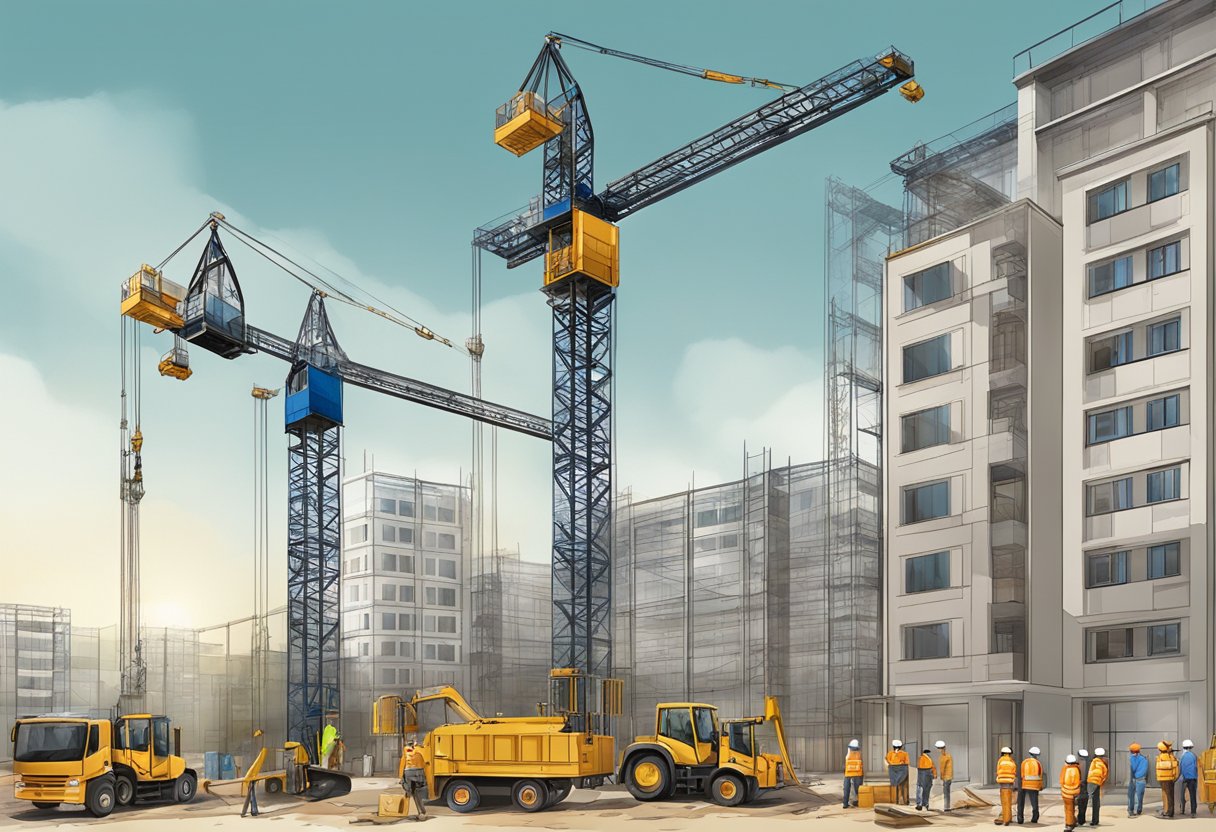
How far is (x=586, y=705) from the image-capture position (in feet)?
124

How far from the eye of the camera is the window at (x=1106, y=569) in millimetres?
45031

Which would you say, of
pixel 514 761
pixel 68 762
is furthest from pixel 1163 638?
pixel 68 762

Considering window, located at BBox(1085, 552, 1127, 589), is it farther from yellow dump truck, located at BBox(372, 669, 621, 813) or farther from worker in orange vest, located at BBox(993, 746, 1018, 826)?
yellow dump truck, located at BBox(372, 669, 621, 813)

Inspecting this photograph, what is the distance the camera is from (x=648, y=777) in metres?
33.0

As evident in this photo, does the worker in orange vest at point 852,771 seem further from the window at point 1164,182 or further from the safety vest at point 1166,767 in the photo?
the window at point 1164,182

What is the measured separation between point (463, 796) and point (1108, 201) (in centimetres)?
3159

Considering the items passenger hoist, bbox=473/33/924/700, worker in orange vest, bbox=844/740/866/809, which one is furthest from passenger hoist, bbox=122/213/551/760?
worker in orange vest, bbox=844/740/866/809

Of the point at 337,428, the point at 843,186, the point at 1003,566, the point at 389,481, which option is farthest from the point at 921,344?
the point at 389,481

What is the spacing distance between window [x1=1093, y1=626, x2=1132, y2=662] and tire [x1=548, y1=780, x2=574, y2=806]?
70.5ft

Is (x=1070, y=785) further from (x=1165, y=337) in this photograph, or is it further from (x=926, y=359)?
(x=926, y=359)

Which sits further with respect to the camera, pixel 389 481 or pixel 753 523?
pixel 389 481

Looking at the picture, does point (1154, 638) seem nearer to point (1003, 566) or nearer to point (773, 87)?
point (1003, 566)

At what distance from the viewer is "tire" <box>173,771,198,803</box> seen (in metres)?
36.9

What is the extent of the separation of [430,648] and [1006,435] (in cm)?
6633
